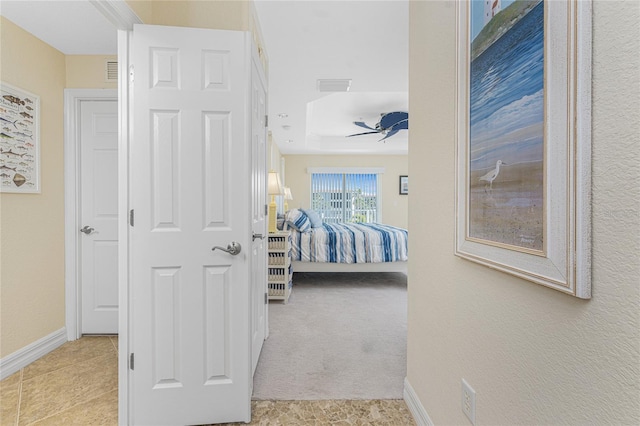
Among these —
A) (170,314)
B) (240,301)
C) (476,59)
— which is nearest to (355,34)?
(476,59)

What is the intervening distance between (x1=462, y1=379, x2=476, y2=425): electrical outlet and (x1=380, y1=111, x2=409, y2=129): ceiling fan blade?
4.02 meters

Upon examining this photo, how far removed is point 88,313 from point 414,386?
2.69 m

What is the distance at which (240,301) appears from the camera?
162 cm

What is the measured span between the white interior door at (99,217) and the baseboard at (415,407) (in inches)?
96.3

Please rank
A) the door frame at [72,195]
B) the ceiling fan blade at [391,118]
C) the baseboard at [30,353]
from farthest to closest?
the ceiling fan blade at [391,118] → the door frame at [72,195] → the baseboard at [30,353]

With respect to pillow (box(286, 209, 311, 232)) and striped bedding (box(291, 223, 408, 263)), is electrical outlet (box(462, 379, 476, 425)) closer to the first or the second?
striped bedding (box(291, 223, 408, 263))

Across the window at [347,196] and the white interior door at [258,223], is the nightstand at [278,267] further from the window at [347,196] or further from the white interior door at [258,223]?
the window at [347,196]

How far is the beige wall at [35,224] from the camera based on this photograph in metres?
2.07

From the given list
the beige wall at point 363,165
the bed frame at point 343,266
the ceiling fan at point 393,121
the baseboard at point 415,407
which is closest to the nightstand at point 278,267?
the bed frame at point 343,266

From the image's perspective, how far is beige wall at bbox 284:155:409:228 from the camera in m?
8.01

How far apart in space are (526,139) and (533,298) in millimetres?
432

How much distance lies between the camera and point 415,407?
161 cm

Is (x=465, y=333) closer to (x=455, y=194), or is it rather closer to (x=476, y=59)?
(x=455, y=194)

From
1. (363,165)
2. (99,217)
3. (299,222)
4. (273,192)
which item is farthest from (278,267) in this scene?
(363,165)
